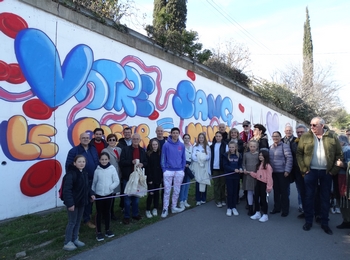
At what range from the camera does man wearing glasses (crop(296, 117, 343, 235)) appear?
4.83 meters

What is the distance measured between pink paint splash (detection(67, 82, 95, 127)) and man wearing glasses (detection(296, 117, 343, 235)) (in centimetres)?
467

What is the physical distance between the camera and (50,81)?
600 centimetres

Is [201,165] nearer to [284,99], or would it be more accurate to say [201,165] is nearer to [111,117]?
[111,117]

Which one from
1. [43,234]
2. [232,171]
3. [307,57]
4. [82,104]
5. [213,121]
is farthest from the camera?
[307,57]

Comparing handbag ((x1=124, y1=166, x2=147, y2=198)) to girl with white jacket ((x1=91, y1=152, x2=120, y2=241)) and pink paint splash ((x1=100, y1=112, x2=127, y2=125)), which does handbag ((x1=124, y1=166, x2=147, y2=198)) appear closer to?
girl with white jacket ((x1=91, y1=152, x2=120, y2=241))

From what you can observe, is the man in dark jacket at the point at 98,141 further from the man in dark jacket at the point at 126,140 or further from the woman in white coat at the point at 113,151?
the man in dark jacket at the point at 126,140

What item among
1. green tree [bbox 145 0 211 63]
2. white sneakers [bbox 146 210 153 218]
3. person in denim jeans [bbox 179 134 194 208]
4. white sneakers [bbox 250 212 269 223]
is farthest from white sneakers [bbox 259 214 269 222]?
green tree [bbox 145 0 211 63]

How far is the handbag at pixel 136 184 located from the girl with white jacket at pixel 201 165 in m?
1.67

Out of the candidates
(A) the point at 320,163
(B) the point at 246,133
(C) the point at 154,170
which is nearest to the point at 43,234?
(C) the point at 154,170

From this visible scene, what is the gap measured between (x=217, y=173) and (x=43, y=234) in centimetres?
368

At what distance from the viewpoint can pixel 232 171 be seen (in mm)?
6086

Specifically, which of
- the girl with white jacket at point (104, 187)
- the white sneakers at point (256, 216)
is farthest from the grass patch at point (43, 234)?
the white sneakers at point (256, 216)

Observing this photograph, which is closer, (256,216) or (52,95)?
(256,216)

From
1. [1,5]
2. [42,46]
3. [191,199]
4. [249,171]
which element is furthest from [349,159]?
[1,5]
